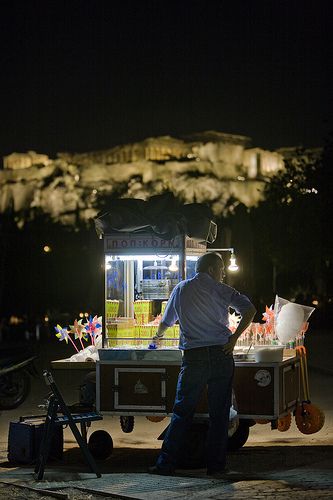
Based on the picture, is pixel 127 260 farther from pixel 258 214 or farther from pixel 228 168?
pixel 228 168

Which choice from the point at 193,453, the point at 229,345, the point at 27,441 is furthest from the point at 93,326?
the point at 229,345

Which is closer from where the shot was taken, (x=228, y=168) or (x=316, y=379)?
(x=316, y=379)

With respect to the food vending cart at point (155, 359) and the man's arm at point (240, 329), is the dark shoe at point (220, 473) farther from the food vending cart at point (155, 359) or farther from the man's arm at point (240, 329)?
the man's arm at point (240, 329)

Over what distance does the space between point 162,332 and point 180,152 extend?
407 feet

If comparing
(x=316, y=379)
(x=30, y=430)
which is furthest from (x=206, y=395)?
(x=316, y=379)

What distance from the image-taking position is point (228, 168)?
5133 inches

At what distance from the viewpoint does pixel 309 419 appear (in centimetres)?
988

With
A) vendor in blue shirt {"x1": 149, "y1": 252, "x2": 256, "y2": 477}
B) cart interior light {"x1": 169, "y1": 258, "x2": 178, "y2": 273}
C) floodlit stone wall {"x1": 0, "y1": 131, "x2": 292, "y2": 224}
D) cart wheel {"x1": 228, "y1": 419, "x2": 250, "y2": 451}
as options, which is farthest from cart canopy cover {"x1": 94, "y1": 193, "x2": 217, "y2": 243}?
floodlit stone wall {"x1": 0, "y1": 131, "x2": 292, "y2": 224}

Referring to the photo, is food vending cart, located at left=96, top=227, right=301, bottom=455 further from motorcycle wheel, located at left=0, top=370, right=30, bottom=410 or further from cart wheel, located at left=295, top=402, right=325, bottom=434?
motorcycle wheel, located at left=0, top=370, right=30, bottom=410

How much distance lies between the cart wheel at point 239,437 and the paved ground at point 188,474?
0.25 feet

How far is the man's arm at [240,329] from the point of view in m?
8.49

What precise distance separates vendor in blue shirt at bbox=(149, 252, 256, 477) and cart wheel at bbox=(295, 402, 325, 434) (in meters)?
1.68

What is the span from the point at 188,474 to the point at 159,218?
270 centimetres

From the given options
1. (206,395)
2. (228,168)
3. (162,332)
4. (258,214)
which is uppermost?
(228,168)
